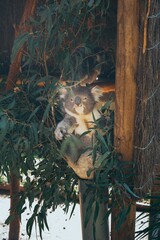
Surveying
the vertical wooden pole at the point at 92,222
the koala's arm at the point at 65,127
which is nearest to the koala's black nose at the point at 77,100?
the koala's arm at the point at 65,127

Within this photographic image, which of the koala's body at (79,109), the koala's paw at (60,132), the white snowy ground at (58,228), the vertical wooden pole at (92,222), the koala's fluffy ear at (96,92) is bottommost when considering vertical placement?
the white snowy ground at (58,228)

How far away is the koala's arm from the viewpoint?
2602mm

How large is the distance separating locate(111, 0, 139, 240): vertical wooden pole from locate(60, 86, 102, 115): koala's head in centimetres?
11

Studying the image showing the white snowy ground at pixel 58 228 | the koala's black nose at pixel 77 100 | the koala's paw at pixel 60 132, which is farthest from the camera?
the white snowy ground at pixel 58 228

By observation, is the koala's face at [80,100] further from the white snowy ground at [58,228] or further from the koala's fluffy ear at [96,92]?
the white snowy ground at [58,228]

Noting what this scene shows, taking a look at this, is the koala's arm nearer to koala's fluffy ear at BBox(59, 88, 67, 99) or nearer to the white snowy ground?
koala's fluffy ear at BBox(59, 88, 67, 99)

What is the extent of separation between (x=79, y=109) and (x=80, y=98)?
2.3 inches

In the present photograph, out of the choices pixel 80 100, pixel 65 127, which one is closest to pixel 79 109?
pixel 80 100

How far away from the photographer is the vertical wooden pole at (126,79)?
2371 mm

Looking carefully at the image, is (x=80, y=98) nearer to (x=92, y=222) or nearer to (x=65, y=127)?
(x=65, y=127)

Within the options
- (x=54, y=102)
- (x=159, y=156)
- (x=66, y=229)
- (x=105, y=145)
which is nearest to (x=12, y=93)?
(x=54, y=102)

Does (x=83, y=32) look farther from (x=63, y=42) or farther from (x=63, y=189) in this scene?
(x=63, y=189)

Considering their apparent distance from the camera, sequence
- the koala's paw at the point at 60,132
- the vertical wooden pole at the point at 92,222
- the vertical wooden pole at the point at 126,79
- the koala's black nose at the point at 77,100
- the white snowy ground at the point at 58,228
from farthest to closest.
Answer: the white snowy ground at the point at 58,228
the vertical wooden pole at the point at 92,222
the koala's paw at the point at 60,132
the koala's black nose at the point at 77,100
the vertical wooden pole at the point at 126,79

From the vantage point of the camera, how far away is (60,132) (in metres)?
2.60
